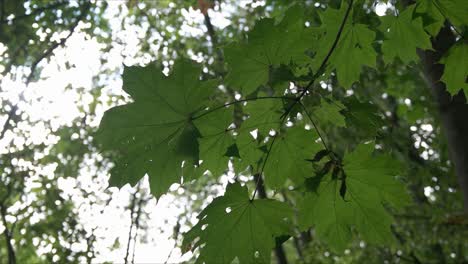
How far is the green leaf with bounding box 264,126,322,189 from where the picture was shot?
1.26 meters

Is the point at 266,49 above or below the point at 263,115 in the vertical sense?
above

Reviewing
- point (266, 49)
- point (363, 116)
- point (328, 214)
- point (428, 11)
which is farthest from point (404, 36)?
Answer: point (328, 214)

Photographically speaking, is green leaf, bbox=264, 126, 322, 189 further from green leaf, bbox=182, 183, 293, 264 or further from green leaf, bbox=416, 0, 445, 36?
green leaf, bbox=416, 0, 445, 36

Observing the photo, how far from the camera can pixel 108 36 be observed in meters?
5.90

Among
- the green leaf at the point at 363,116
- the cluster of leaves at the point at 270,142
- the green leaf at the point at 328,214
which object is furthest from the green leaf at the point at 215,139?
the green leaf at the point at 363,116

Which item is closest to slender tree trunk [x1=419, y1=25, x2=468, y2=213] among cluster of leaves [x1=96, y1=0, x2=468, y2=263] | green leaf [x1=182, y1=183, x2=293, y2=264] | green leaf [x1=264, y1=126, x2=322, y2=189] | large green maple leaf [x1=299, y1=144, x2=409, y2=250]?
cluster of leaves [x1=96, y1=0, x2=468, y2=263]

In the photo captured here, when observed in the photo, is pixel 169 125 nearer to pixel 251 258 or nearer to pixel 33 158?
pixel 251 258

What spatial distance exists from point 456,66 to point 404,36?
203mm

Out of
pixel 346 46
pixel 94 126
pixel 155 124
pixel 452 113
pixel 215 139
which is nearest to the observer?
pixel 155 124

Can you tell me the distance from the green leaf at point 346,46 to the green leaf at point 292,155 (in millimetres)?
232

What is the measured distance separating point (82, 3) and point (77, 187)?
Result: 2341mm

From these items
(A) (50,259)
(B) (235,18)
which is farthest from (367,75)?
(A) (50,259)

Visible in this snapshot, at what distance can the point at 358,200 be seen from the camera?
47.1 inches

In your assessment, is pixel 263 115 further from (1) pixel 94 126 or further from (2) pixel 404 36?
(1) pixel 94 126
